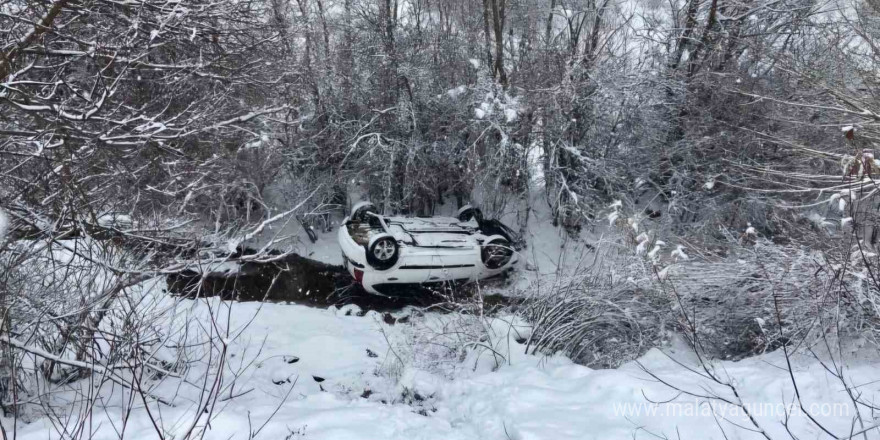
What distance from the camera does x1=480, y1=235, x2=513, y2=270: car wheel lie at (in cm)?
790

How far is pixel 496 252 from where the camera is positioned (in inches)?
313

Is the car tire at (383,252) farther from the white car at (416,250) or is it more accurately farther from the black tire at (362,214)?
the black tire at (362,214)

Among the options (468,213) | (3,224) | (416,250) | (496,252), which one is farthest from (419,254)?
(3,224)

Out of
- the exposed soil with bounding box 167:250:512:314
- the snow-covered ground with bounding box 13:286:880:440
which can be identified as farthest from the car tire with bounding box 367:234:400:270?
the snow-covered ground with bounding box 13:286:880:440

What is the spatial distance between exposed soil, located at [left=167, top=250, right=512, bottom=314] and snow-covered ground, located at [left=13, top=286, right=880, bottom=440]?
2.48 m

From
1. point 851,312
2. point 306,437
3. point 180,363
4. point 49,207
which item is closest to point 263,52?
point 49,207

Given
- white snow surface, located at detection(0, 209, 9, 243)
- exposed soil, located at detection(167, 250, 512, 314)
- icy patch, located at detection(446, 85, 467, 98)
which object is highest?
icy patch, located at detection(446, 85, 467, 98)

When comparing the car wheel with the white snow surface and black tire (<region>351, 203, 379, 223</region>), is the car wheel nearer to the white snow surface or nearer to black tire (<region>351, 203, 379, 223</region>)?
black tire (<region>351, 203, 379, 223</region>)

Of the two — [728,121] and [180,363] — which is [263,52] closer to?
[180,363]

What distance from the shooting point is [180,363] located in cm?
397

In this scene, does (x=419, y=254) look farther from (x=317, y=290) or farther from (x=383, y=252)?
(x=317, y=290)

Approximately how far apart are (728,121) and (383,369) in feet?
24.0

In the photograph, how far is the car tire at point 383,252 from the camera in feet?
23.4

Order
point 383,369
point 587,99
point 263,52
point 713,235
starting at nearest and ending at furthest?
point 383,369 < point 263,52 < point 713,235 < point 587,99
